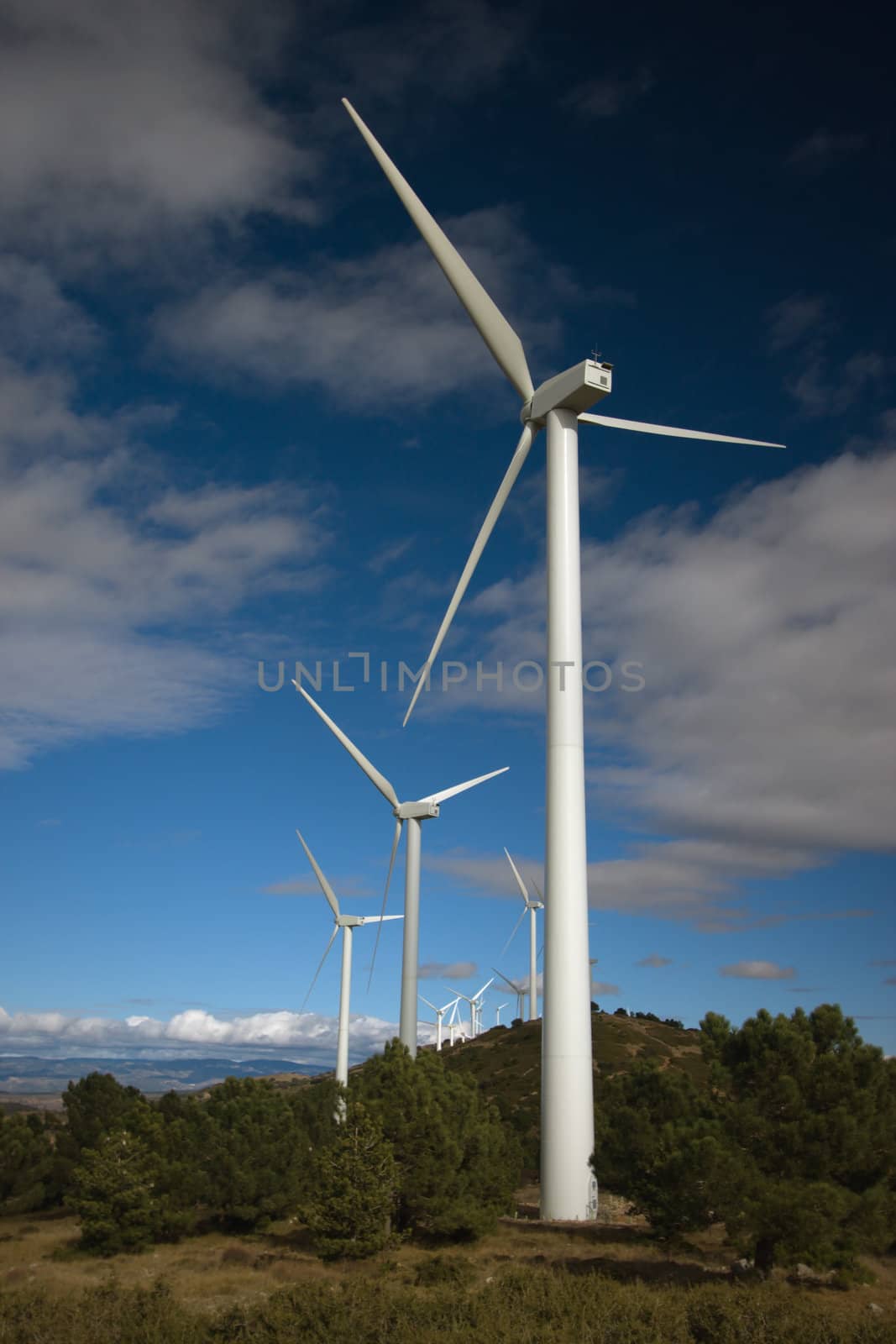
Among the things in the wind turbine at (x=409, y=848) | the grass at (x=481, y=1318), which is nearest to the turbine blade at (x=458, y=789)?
the wind turbine at (x=409, y=848)

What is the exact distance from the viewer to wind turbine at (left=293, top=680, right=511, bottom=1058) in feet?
236

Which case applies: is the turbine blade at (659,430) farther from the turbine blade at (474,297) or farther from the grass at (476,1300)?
the grass at (476,1300)

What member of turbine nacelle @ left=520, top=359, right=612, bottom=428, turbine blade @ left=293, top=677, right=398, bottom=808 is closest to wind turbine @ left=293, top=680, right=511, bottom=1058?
turbine blade @ left=293, top=677, right=398, bottom=808

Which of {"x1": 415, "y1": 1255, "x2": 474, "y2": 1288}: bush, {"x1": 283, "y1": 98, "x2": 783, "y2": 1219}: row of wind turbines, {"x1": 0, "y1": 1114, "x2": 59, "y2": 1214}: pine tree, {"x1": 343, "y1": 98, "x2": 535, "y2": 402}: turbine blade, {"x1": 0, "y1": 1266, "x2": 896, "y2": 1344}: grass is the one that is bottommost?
{"x1": 0, "y1": 1114, "x2": 59, "y2": 1214}: pine tree

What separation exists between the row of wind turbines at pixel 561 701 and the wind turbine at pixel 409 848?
34.0 metres

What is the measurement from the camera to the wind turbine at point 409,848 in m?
72.1

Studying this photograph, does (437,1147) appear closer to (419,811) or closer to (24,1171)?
(24,1171)

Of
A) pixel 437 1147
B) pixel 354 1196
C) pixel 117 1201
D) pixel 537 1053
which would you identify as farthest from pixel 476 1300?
pixel 537 1053

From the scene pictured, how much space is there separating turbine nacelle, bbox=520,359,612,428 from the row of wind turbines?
2.1 inches

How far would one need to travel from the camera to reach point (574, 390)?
42875mm

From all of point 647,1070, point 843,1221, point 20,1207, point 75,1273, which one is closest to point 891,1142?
point 843,1221

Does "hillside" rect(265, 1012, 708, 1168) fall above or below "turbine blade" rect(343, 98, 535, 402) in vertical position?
below

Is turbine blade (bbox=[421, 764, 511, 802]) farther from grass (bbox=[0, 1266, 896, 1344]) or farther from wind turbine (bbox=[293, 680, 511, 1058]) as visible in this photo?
grass (bbox=[0, 1266, 896, 1344])

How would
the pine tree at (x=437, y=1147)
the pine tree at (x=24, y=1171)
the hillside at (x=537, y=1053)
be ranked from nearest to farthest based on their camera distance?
the pine tree at (x=437, y=1147), the pine tree at (x=24, y=1171), the hillside at (x=537, y=1053)
